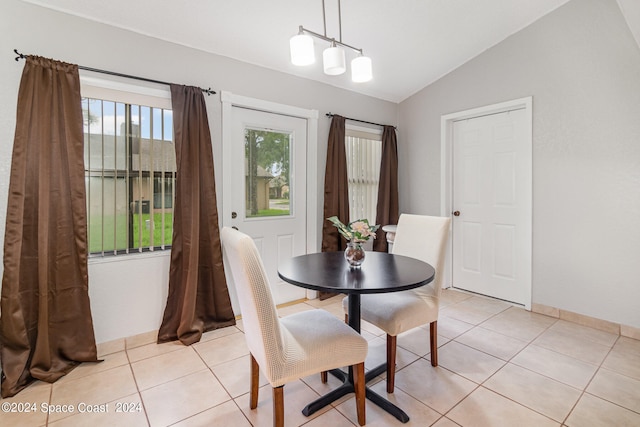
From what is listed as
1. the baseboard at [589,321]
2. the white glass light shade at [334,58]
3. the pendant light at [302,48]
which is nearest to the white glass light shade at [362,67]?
the white glass light shade at [334,58]

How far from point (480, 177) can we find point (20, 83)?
3962 mm

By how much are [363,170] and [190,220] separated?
220cm

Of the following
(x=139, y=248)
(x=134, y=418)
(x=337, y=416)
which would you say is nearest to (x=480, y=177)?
(x=337, y=416)

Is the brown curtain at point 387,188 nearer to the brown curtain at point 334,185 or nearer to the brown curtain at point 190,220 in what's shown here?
the brown curtain at point 334,185

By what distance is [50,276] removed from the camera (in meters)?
2.15

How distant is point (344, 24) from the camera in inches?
108

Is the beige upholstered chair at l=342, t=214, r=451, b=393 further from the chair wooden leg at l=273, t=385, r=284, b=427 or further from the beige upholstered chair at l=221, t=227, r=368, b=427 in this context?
the chair wooden leg at l=273, t=385, r=284, b=427

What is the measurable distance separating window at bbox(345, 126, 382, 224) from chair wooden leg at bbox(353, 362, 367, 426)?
7.91 feet

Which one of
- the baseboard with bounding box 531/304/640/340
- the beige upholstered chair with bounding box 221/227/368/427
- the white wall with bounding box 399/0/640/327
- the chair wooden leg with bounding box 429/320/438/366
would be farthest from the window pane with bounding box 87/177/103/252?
the baseboard with bounding box 531/304/640/340

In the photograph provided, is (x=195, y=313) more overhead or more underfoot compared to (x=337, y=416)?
more overhead

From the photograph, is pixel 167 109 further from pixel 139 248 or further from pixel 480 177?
pixel 480 177

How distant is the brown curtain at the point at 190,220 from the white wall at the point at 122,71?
0.39 feet

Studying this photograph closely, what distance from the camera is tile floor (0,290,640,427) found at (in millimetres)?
1747

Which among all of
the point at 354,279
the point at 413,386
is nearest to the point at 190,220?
the point at 354,279
